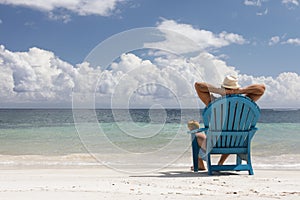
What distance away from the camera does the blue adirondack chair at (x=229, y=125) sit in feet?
19.1

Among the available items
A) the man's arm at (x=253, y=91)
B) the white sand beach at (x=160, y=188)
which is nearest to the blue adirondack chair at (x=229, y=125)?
the man's arm at (x=253, y=91)

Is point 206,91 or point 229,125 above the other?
point 206,91

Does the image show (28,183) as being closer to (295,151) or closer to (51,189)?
(51,189)

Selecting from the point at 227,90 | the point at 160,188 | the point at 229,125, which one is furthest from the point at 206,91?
the point at 160,188

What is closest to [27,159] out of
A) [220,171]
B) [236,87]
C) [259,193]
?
[220,171]

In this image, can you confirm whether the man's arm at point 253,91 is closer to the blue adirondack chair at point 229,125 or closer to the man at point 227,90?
the man at point 227,90

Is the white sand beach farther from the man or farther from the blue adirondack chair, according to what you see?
the man

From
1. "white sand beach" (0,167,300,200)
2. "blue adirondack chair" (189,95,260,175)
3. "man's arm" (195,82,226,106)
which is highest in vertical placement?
"man's arm" (195,82,226,106)

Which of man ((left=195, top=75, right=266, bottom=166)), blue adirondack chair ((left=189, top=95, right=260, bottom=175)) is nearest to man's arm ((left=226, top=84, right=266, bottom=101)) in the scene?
man ((left=195, top=75, right=266, bottom=166))

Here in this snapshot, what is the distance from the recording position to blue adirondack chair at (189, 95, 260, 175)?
5.84 m

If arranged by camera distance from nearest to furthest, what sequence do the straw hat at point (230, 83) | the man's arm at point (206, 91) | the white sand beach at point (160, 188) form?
the white sand beach at point (160, 188)
the man's arm at point (206, 91)
the straw hat at point (230, 83)

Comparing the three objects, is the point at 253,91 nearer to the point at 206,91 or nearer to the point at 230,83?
the point at 230,83

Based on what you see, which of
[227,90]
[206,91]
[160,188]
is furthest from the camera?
[227,90]

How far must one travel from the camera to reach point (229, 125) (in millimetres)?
5973
